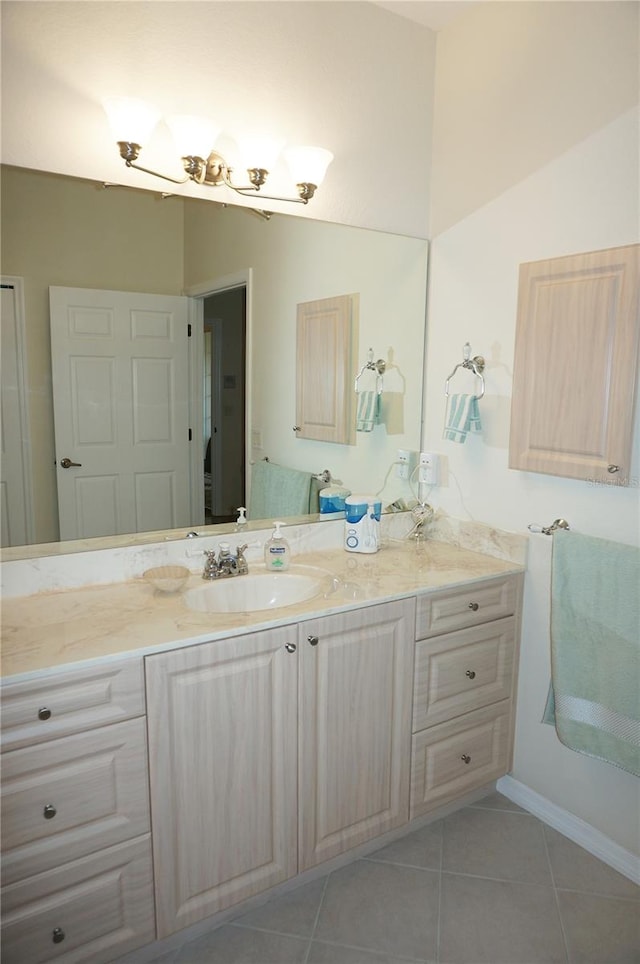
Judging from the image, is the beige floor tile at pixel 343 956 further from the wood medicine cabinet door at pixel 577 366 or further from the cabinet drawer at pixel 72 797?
the wood medicine cabinet door at pixel 577 366

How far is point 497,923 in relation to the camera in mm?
1800

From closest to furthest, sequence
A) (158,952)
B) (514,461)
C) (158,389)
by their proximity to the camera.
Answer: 1. (158,952)
2. (158,389)
3. (514,461)

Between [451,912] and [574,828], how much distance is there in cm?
56

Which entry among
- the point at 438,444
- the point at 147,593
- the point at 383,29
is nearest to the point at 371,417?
the point at 438,444

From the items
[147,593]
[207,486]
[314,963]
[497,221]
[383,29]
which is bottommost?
[314,963]

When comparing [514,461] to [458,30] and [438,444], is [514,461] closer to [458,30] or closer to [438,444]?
[438,444]

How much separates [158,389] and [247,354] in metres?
0.36

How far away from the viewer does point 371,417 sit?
2461 millimetres

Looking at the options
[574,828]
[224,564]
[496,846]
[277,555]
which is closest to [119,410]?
[224,564]

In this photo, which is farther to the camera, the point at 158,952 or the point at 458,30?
the point at 458,30

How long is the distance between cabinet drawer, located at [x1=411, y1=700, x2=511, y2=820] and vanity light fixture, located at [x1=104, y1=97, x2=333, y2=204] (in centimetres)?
182

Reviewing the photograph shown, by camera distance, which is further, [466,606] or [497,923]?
[466,606]

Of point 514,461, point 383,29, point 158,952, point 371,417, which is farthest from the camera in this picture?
point 371,417

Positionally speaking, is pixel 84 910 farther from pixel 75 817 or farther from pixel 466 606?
pixel 466 606
